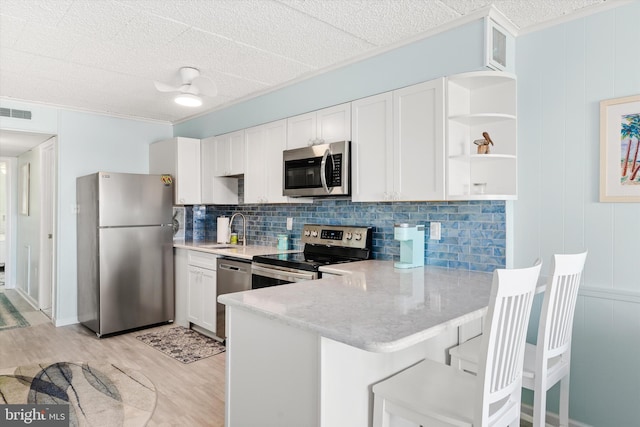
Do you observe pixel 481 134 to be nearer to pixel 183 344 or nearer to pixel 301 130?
pixel 301 130

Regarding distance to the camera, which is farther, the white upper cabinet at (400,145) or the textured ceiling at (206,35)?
the white upper cabinet at (400,145)

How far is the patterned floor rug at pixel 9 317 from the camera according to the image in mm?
4562

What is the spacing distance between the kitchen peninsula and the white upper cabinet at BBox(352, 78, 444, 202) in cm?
85

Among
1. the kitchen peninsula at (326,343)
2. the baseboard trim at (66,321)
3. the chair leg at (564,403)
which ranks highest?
the kitchen peninsula at (326,343)

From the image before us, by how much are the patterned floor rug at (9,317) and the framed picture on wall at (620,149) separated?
5.59 m

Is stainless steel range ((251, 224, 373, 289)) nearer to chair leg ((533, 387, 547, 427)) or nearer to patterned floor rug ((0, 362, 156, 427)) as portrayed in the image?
patterned floor rug ((0, 362, 156, 427))

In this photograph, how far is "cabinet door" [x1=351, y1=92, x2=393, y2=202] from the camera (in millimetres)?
2838

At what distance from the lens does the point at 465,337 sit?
2.21 meters

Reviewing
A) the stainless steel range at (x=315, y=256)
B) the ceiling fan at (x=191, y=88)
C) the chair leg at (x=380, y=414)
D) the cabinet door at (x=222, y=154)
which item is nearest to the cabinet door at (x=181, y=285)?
the cabinet door at (x=222, y=154)

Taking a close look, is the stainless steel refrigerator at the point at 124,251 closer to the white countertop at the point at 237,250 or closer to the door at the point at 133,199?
the door at the point at 133,199

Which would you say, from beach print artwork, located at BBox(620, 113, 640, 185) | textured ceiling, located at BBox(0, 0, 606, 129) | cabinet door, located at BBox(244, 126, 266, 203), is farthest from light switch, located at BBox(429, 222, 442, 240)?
cabinet door, located at BBox(244, 126, 266, 203)

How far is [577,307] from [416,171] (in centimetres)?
123

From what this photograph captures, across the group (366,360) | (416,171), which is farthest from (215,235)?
(366,360)

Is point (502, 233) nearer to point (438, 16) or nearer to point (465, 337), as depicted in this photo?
point (465, 337)
